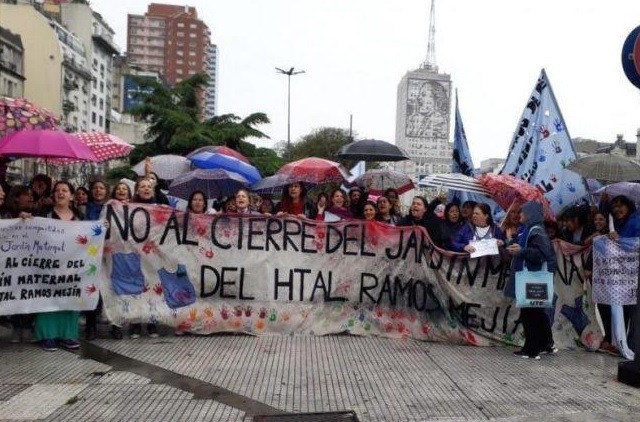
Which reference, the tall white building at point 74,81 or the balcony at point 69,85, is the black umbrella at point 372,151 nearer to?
the tall white building at point 74,81

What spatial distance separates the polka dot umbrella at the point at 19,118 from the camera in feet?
24.7

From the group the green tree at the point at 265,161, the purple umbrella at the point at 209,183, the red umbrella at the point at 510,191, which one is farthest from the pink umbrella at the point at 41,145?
the green tree at the point at 265,161

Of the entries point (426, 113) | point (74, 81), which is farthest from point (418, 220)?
point (426, 113)

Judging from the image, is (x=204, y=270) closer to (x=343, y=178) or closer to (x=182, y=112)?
(x=343, y=178)

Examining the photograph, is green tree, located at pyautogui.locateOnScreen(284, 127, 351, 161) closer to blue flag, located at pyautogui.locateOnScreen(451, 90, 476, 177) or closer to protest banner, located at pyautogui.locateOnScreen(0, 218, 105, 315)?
blue flag, located at pyautogui.locateOnScreen(451, 90, 476, 177)

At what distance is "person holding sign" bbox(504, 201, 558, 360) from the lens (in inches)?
254

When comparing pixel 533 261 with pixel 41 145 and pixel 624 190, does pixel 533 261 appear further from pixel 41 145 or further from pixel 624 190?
pixel 41 145

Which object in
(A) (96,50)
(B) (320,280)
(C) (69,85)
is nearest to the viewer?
(B) (320,280)

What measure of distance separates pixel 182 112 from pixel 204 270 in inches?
893

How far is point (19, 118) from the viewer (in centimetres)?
759

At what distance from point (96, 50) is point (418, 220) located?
88.7 m

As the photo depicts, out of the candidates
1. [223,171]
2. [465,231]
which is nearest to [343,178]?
[223,171]

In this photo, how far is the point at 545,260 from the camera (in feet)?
21.2

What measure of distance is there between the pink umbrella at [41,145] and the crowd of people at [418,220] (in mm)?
389
